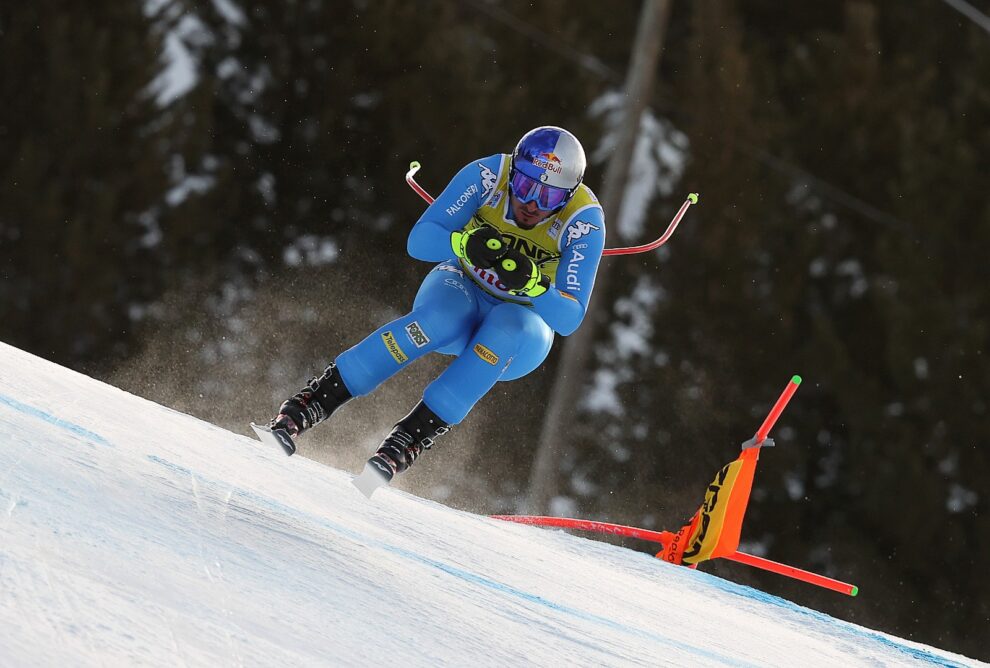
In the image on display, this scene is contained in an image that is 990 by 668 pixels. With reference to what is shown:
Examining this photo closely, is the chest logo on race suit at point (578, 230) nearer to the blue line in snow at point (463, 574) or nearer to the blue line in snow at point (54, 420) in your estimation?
the blue line in snow at point (463, 574)

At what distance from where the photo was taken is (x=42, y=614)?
152 centimetres

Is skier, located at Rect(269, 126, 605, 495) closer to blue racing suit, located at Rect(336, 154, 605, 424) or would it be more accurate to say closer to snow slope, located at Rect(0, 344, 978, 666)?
blue racing suit, located at Rect(336, 154, 605, 424)

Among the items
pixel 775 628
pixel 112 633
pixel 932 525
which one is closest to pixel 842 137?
pixel 932 525

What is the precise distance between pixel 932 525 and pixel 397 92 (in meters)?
8.23

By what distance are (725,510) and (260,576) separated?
3538 mm

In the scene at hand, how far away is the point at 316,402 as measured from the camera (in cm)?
398

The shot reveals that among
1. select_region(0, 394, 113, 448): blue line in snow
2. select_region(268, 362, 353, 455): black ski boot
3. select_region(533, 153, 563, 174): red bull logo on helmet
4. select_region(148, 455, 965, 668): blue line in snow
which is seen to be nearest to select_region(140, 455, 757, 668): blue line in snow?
select_region(148, 455, 965, 668): blue line in snow

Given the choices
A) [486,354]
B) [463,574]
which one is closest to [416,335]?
[486,354]

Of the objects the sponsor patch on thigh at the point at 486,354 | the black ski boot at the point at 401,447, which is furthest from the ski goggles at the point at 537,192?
the black ski boot at the point at 401,447

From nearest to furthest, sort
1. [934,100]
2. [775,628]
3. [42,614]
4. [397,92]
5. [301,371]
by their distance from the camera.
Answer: [42,614]
[775,628]
[301,371]
[397,92]
[934,100]

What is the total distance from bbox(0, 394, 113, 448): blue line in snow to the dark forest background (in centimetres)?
853

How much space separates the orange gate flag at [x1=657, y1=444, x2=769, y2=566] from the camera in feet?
17.3

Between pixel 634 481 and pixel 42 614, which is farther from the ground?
pixel 634 481

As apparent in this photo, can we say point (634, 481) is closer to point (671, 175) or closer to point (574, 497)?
point (574, 497)
